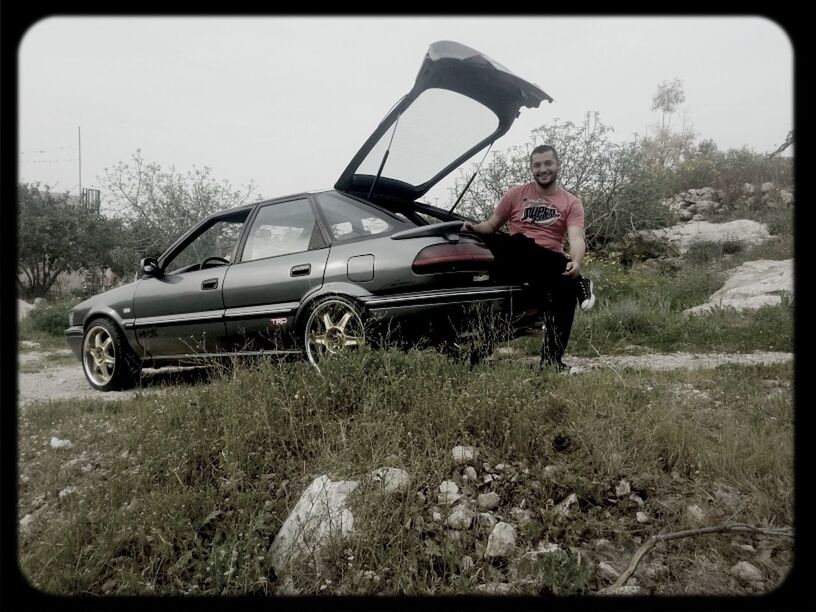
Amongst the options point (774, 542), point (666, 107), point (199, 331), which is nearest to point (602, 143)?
point (666, 107)

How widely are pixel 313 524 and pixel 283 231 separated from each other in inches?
109

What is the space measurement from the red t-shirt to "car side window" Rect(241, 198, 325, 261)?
59.6 inches

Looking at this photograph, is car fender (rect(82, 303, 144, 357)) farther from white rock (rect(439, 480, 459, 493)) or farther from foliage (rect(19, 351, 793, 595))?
white rock (rect(439, 480, 459, 493))

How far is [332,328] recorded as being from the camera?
157 inches

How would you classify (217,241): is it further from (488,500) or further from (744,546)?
(744,546)

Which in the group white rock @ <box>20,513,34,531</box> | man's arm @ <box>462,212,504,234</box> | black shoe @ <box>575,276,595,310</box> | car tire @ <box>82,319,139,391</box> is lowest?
white rock @ <box>20,513,34,531</box>

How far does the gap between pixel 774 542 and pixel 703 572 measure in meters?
0.39

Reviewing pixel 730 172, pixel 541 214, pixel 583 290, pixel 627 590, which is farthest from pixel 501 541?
pixel 730 172

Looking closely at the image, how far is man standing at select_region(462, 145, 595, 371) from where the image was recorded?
12.8 feet

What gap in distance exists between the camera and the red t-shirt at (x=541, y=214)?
13.4 feet

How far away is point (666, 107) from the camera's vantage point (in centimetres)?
984

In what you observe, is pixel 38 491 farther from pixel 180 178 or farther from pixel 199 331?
pixel 180 178

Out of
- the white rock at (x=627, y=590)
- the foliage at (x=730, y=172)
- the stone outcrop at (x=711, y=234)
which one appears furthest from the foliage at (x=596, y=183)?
the white rock at (x=627, y=590)

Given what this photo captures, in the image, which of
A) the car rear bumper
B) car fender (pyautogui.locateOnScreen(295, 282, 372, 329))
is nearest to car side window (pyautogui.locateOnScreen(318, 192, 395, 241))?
car fender (pyautogui.locateOnScreen(295, 282, 372, 329))
